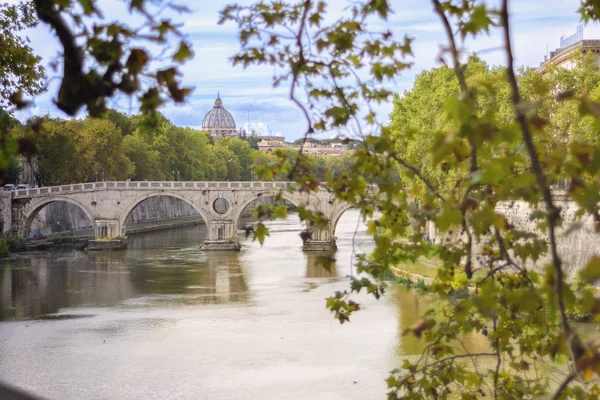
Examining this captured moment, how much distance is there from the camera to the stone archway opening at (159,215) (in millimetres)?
48722

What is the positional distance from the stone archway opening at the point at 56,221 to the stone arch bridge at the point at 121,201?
0.16 meters

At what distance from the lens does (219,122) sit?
14788 cm

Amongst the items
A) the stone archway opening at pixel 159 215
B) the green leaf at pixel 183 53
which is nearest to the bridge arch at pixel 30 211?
the stone archway opening at pixel 159 215

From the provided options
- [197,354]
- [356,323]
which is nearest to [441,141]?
[197,354]

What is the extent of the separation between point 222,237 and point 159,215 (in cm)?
1865

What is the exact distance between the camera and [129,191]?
39.3m

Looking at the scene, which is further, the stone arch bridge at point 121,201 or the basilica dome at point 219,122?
the basilica dome at point 219,122

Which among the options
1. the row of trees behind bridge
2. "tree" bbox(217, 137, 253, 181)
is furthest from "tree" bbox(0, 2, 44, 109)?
"tree" bbox(217, 137, 253, 181)

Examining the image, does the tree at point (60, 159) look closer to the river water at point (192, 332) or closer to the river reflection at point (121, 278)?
the river reflection at point (121, 278)

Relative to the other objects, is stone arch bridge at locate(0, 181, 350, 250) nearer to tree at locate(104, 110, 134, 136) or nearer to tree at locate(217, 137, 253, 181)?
tree at locate(104, 110, 134, 136)

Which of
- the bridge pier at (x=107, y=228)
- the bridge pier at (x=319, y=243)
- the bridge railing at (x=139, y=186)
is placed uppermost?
the bridge railing at (x=139, y=186)

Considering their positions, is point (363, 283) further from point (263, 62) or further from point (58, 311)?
point (58, 311)

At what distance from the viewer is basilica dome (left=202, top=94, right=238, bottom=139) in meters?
147

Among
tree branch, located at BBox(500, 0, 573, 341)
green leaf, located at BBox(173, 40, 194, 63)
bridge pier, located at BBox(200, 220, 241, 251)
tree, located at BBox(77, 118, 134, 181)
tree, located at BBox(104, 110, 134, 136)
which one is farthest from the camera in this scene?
tree, located at BBox(104, 110, 134, 136)
